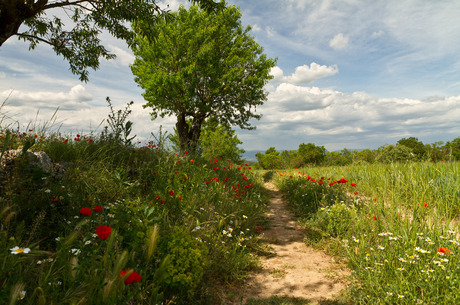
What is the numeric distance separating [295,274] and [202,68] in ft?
39.8

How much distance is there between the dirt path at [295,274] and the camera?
3449mm

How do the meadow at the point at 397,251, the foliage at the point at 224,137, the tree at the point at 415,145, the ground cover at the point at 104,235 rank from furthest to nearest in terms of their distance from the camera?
1. the tree at the point at 415,145
2. the foliage at the point at 224,137
3. the meadow at the point at 397,251
4. the ground cover at the point at 104,235

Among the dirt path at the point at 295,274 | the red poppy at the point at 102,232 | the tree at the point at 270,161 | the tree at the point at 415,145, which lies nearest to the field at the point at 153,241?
the red poppy at the point at 102,232

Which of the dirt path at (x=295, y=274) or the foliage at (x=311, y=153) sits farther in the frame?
the foliage at (x=311, y=153)

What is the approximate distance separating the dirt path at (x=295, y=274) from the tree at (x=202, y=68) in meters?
9.42

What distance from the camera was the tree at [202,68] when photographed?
45.7ft

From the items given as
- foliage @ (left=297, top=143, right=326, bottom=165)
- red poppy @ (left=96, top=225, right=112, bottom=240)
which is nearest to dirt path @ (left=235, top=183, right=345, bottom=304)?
red poppy @ (left=96, top=225, right=112, bottom=240)

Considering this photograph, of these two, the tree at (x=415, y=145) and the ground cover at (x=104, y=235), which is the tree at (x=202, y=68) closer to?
the ground cover at (x=104, y=235)

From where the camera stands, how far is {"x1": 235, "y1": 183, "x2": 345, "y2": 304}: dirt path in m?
3.45

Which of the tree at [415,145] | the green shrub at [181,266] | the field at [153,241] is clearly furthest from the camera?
the tree at [415,145]

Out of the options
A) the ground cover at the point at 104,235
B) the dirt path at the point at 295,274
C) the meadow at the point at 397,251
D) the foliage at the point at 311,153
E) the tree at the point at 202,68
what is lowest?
the dirt path at the point at 295,274

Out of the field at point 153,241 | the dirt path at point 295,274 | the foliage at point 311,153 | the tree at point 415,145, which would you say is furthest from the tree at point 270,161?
the field at point 153,241

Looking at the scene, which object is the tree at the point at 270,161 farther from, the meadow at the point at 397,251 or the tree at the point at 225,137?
the meadow at the point at 397,251

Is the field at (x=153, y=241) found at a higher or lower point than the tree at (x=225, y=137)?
lower
